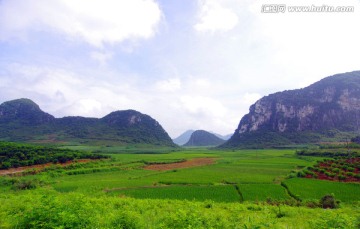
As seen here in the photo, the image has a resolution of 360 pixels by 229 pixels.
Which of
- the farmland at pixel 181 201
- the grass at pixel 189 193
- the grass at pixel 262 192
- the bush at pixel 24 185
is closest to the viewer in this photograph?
the farmland at pixel 181 201

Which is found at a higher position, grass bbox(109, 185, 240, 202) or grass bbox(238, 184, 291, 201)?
grass bbox(238, 184, 291, 201)

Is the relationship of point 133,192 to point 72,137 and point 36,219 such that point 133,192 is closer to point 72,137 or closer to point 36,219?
point 36,219

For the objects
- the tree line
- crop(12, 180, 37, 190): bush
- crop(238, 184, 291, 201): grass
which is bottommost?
crop(12, 180, 37, 190): bush

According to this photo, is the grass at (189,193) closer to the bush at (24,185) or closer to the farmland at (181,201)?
the farmland at (181,201)

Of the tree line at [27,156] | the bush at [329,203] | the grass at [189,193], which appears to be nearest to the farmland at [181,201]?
the grass at [189,193]

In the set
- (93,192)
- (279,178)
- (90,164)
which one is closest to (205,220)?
(93,192)

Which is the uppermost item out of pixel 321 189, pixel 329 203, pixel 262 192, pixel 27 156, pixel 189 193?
pixel 27 156

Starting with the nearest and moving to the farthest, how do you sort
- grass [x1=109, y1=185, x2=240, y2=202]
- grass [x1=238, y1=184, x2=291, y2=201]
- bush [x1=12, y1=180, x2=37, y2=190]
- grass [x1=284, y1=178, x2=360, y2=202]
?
grass [x1=238, y1=184, x2=291, y2=201]
grass [x1=284, y1=178, x2=360, y2=202]
grass [x1=109, y1=185, x2=240, y2=202]
bush [x1=12, y1=180, x2=37, y2=190]

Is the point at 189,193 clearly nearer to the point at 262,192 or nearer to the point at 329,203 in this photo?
the point at 262,192

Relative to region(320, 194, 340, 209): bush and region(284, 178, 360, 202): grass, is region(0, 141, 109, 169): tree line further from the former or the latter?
region(320, 194, 340, 209): bush

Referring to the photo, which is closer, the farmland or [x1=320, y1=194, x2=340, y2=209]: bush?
the farmland

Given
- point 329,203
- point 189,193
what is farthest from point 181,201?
point 329,203

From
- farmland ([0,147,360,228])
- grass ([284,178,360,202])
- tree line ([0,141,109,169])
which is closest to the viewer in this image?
farmland ([0,147,360,228])

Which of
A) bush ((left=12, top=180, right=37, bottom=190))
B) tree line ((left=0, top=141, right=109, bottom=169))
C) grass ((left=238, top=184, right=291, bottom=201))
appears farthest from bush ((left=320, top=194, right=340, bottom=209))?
tree line ((left=0, top=141, right=109, bottom=169))
